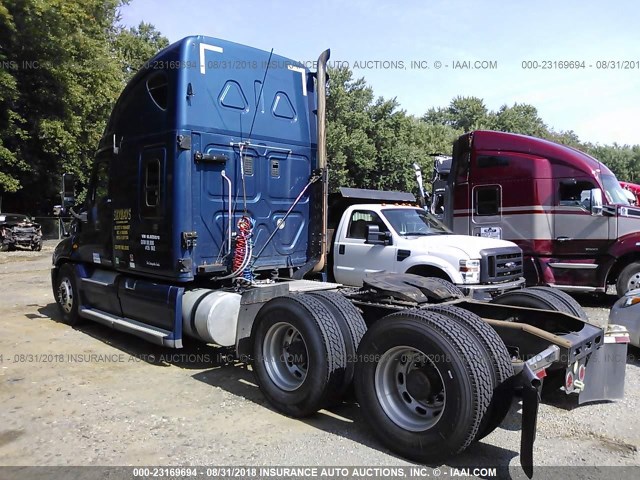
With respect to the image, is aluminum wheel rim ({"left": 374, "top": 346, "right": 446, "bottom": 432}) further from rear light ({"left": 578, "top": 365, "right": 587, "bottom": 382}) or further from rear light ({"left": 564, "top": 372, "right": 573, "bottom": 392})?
rear light ({"left": 578, "top": 365, "right": 587, "bottom": 382})

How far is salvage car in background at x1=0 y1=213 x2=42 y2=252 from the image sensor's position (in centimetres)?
2253

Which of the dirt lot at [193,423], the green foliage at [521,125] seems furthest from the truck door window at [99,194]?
the green foliage at [521,125]

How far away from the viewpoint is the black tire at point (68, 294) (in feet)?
26.2

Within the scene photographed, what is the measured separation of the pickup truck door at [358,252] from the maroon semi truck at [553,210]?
3.38 m

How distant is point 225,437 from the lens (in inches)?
166

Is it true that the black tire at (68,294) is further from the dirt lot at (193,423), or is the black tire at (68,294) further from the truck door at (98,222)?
the dirt lot at (193,423)

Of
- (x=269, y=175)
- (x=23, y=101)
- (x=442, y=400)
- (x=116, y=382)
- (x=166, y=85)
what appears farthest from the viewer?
(x=23, y=101)

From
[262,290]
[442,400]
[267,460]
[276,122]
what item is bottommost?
[267,460]

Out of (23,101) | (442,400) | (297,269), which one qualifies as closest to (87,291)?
(297,269)

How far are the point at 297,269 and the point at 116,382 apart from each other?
2.72 m

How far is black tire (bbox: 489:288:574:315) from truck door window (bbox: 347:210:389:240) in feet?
11.2

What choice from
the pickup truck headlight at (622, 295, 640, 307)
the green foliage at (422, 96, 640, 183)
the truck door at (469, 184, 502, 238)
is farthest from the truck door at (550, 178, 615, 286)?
the green foliage at (422, 96, 640, 183)

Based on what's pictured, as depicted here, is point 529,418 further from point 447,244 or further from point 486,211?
point 486,211

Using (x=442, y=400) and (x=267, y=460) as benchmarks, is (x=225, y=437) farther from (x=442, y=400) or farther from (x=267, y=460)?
(x=442, y=400)
